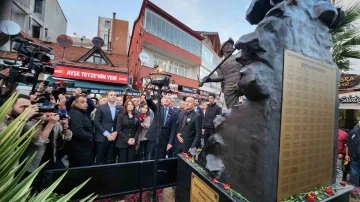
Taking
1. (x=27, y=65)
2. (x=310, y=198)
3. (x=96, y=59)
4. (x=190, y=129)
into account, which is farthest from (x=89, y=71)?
(x=310, y=198)

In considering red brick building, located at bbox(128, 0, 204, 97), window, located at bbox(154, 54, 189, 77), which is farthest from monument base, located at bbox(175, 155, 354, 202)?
window, located at bbox(154, 54, 189, 77)

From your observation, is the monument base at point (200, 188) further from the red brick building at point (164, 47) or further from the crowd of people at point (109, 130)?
the red brick building at point (164, 47)

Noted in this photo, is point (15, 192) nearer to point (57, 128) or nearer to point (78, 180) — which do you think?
point (78, 180)

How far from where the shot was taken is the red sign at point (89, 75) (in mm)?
17578

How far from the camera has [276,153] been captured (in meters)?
2.07

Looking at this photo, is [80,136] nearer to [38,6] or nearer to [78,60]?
[78,60]

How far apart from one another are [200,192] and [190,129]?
229 centimetres

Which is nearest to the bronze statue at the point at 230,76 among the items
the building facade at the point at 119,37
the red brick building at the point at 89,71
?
the red brick building at the point at 89,71

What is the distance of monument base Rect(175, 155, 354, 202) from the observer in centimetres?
232

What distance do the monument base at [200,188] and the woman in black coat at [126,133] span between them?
198 cm

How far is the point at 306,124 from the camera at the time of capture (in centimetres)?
233

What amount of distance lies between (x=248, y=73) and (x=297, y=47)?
75cm

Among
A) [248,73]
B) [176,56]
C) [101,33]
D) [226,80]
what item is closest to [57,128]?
[226,80]

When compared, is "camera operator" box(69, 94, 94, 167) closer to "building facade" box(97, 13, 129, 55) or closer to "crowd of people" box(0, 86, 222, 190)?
"crowd of people" box(0, 86, 222, 190)
